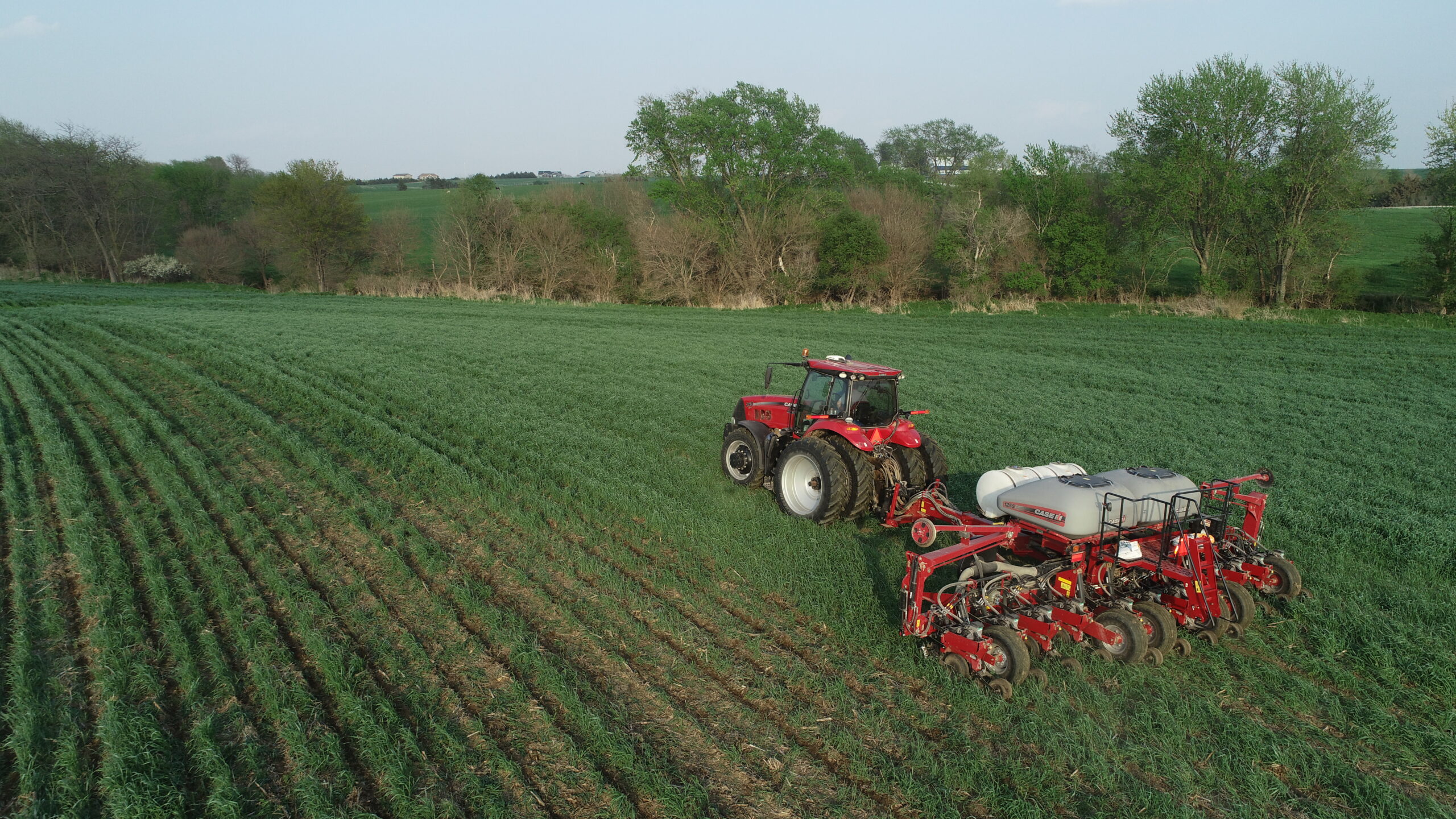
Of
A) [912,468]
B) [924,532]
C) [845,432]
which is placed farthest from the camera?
[912,468]

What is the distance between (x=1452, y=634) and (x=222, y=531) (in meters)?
10.4

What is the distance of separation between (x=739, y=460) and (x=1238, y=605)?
5.23 metres

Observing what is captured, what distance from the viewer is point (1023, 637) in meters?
5.31

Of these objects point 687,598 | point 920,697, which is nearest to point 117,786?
point 687,598

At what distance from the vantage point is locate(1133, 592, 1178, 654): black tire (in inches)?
210

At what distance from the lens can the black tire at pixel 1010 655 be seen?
505cm

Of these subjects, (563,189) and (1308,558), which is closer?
(1308,558)

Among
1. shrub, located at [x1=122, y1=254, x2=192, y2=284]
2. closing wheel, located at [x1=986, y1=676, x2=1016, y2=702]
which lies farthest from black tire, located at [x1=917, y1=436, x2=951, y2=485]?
shrub, located at [x1=122, y1=254, x2=192, y2=284]

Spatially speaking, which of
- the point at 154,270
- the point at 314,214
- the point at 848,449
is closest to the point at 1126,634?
the point at 848,449

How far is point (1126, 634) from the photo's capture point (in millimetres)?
5336

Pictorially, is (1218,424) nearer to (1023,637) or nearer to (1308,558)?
(1308,558)

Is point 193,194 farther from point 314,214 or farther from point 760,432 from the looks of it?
point 760,432

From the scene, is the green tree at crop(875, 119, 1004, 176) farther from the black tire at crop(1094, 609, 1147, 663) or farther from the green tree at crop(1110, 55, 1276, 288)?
the black tire at crop(1094, 609, 1147, 663)

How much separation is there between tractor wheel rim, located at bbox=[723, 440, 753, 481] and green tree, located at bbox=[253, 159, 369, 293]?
43875 millimetres
